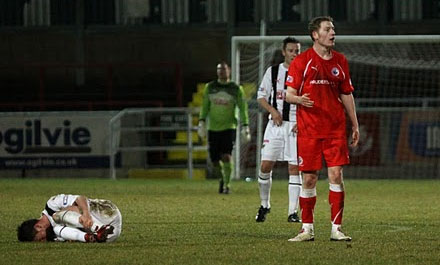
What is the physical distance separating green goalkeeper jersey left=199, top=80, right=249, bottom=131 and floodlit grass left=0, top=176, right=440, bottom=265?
3.62 ft

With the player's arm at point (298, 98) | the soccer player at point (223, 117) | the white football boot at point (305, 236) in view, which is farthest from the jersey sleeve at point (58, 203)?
the soccer player at point (223, 117)

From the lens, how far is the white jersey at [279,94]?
1233cm

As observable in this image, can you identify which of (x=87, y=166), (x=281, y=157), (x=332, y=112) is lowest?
(x=87, y=166)

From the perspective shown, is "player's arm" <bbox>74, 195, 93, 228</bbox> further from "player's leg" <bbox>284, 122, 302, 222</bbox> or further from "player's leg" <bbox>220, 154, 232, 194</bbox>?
"player's leg" <bbox>220, 154, 232, 194</bbox>

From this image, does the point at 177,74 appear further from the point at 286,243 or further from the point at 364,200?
the point at 286,243

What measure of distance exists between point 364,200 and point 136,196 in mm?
3318

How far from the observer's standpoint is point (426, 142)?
23656 millimetres

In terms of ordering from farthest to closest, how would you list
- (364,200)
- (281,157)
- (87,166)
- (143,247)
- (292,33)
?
(292,33), (87,166), (364,200), (281,157), (143,247)

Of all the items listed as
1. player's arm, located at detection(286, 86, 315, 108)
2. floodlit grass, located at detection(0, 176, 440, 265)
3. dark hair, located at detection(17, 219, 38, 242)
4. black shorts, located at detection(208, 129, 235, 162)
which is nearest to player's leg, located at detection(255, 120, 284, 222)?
floodlit grass, located at detection(0, 176, 440, 265)

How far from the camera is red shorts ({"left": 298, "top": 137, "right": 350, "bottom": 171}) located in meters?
9.26

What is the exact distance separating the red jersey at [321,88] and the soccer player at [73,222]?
1.77 meters

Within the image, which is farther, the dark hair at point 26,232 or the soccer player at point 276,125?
the soccer player at point 276,125

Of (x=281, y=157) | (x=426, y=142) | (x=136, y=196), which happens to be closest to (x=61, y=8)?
(x=426, y=142)

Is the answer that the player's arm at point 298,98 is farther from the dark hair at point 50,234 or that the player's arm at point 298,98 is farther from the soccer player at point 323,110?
the dark hair at point 50,234
